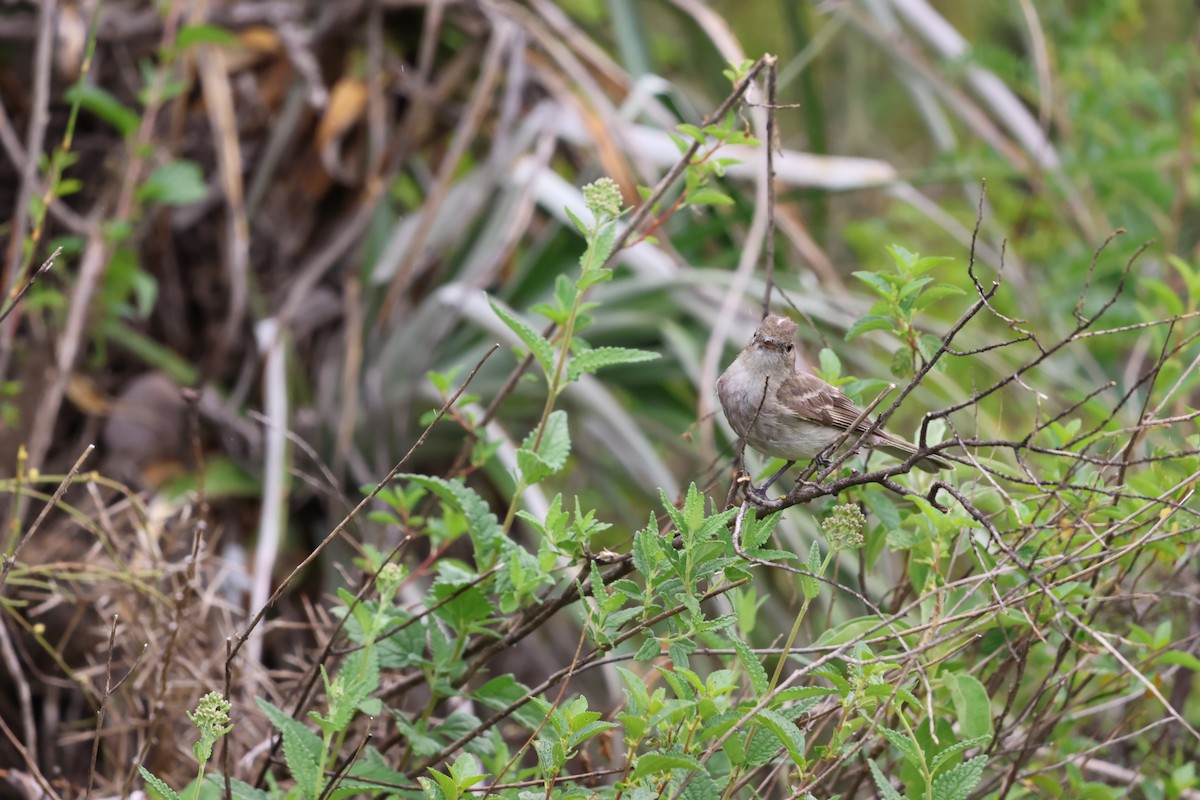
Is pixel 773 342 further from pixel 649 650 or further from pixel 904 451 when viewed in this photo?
pixel 649 650

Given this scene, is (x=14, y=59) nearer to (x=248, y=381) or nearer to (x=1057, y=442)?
(x=248, y=381)

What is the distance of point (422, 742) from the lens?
1782mm

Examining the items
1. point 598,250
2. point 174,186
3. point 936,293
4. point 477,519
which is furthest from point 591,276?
point 174,186

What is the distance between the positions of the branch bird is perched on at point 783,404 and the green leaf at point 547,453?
0.47 meters

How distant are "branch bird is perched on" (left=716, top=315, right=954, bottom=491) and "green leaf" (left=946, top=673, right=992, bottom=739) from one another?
0.56 m

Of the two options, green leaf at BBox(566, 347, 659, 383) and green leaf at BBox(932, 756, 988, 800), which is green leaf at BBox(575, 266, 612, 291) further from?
green leaf at BBox(932, 756, 988, 800)

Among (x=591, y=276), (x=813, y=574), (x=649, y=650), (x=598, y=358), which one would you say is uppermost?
(x=591, y=276)

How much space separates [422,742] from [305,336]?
7.99ft

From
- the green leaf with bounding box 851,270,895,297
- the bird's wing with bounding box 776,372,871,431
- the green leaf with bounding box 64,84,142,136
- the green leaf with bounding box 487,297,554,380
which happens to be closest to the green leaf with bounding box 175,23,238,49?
the green leaf with bounding box 64,84,142,136

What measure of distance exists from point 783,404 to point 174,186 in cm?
196

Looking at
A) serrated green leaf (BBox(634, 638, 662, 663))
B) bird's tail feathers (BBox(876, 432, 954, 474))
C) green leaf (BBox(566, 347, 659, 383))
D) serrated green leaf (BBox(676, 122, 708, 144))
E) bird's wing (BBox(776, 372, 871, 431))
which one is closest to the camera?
serrated green leaf (BBox(634, 638, 662, 663))

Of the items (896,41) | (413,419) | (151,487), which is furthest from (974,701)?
(896,41)

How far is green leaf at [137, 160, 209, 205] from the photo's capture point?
353cm

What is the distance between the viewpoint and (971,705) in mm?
1789
